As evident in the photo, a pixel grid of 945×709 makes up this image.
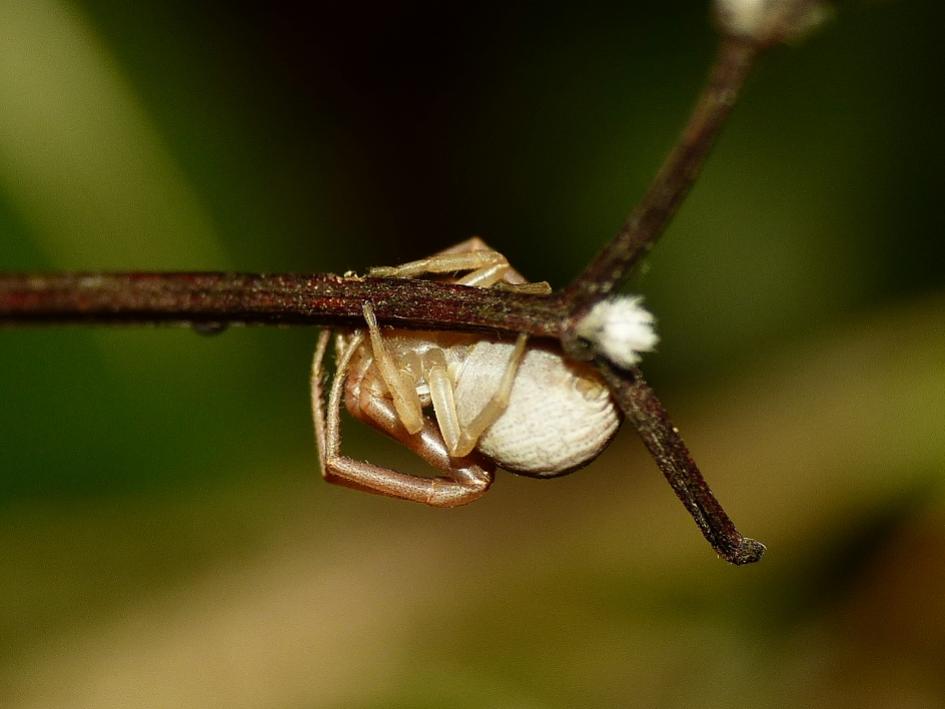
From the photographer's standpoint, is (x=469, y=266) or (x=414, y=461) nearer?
(x=469, y=266)

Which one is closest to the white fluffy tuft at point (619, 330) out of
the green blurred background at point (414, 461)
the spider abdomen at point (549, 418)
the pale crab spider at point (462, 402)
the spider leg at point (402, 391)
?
the pale crab spider at point (462, 402)

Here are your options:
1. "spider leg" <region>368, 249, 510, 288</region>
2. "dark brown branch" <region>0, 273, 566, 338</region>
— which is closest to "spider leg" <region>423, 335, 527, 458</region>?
"spider leg" <region>368, 249, 510, 288</region>

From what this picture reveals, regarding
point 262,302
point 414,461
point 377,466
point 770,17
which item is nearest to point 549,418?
point 377,466

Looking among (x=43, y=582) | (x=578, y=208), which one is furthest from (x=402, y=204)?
(x=43, y=582)

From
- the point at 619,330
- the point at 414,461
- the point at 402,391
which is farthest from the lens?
the point at 414,461

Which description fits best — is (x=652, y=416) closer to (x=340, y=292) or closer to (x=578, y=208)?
(x=340, y=292)

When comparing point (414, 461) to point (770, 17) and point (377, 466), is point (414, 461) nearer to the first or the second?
point (377, 466)

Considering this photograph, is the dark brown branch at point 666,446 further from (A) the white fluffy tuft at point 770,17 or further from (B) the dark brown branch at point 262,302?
(A) the white fluffy tuft at point 770,17
